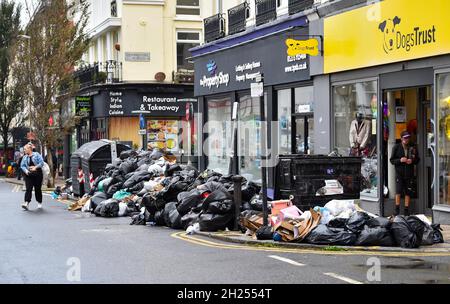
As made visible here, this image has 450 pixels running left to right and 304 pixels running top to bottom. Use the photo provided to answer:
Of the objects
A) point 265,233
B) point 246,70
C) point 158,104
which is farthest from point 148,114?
point 265,233

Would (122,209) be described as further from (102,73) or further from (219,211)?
(102,73)

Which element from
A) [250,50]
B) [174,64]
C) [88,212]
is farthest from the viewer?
[174,64]

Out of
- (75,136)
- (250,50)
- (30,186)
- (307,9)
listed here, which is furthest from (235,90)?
(75,136)

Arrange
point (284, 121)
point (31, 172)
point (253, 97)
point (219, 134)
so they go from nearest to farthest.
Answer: point (31, 172) → point (284, 121) → point (253, 97) → point (219, 134)

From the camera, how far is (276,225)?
12.4 m

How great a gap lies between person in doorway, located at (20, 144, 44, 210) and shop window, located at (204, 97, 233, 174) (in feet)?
23.8

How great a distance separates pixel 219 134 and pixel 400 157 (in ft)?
39.1

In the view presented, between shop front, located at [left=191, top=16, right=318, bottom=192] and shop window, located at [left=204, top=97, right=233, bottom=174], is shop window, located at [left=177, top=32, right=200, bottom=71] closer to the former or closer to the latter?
shop front, located at [left=191, top=16, right=318, bottom=192]

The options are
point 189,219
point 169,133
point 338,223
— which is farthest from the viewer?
point 169,133

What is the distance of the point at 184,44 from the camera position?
38906mm

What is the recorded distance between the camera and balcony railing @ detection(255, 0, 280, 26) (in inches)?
856

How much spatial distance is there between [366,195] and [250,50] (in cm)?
781

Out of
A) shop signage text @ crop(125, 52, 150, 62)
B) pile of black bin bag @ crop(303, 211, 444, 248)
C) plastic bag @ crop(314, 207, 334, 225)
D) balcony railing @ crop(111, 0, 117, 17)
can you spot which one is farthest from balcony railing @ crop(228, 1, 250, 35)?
balcony railing @ crop(111, 0, 117, 17)
